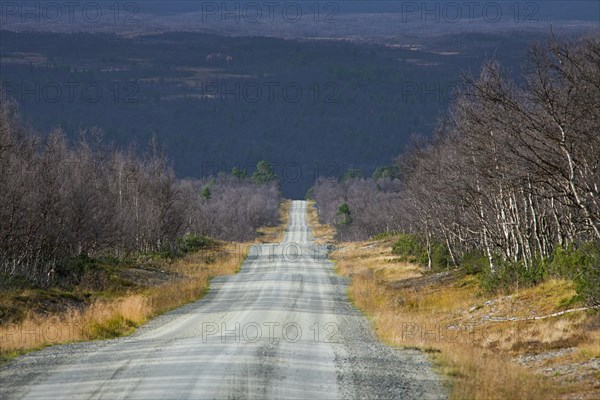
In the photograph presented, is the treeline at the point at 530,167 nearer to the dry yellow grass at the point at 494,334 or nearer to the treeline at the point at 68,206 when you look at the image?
the dry yellow grass at the point at 494,334

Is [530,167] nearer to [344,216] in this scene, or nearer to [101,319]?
[101,319]

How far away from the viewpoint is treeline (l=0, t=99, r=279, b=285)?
34094 mm

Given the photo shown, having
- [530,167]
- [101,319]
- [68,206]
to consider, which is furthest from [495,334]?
[68,206]

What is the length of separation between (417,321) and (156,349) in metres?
10.7

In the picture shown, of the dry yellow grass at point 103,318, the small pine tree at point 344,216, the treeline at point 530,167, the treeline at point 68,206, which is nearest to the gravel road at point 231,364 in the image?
the dry yellow grass at point 103,318

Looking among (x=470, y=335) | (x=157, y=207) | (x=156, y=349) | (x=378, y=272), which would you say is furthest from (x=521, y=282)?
(x=157, y=207)

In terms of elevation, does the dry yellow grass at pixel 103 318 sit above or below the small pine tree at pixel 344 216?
above

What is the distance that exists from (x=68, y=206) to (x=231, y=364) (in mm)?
23763

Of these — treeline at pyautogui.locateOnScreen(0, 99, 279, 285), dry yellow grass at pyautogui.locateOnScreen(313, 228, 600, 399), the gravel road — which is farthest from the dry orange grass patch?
dry yellow grass at pyautogui.locateOnScreen(313, 228, 600, 399)

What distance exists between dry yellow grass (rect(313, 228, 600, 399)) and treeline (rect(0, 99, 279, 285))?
11.7m

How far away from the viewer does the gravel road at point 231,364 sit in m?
14.5

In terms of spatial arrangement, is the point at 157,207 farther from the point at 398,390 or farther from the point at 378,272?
the point at 398,390

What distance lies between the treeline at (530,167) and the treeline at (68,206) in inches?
589

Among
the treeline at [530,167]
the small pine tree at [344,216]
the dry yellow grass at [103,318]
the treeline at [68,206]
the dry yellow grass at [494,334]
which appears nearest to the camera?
the dry yellow grass at [494,334]
